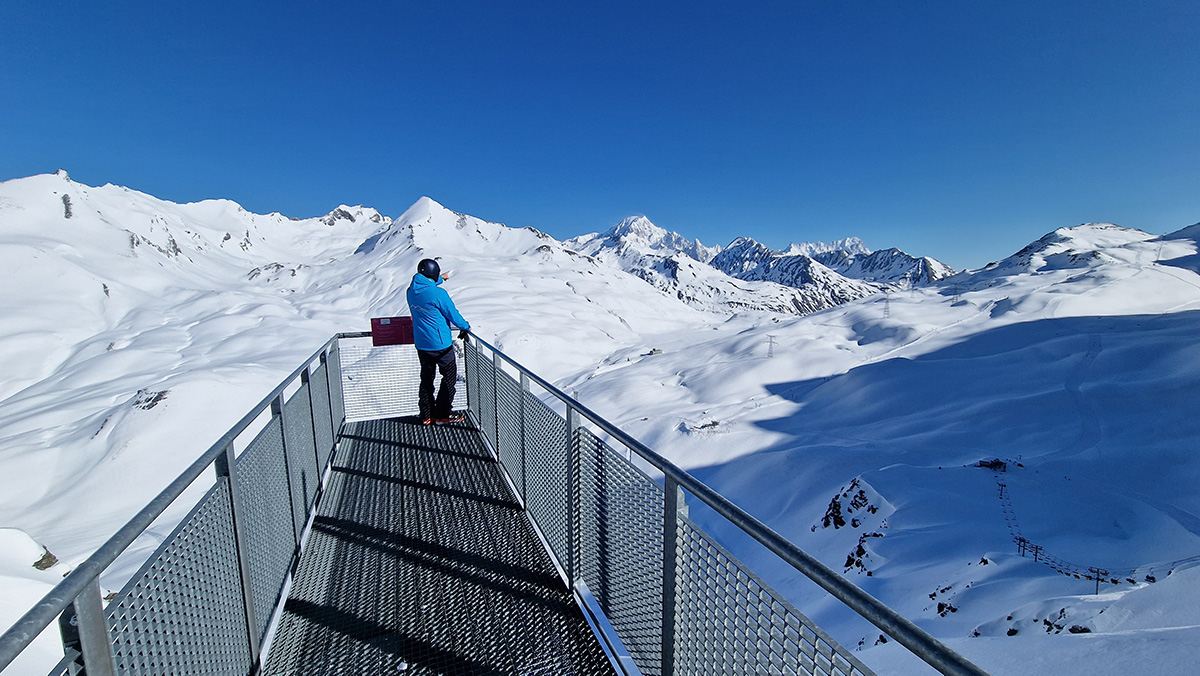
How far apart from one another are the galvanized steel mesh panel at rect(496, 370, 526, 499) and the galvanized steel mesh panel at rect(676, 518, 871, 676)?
100 inches

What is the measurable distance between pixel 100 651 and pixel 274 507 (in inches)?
71.4

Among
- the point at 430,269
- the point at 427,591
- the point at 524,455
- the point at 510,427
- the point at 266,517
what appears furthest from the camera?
the point at 430,269

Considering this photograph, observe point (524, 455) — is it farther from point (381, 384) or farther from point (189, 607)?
point (381, 384)

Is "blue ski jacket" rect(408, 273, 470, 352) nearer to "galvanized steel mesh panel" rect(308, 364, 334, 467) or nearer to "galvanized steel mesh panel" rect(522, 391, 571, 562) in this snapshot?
"galvanized steel mesh panel" rect(308, 364, 334, 467)

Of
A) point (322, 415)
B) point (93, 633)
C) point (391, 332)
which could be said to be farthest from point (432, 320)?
point (93, 633)

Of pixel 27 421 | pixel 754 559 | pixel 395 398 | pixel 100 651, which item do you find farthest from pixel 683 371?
pixel 27 421

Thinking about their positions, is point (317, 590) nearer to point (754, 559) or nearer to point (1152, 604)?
point (1152, 604)

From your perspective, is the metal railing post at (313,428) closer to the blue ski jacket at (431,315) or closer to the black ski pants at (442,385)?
the blue ski jacket at (431,315)

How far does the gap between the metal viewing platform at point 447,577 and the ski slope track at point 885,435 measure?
2738mm

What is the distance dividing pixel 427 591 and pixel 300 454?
1.66 m

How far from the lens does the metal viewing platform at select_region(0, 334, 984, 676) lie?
1.47m

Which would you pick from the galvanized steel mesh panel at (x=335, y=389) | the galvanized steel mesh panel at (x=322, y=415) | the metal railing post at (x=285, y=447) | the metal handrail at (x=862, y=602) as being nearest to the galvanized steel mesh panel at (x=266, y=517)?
the metal railing post at (x=285, y=447)

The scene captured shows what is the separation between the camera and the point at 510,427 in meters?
4.88

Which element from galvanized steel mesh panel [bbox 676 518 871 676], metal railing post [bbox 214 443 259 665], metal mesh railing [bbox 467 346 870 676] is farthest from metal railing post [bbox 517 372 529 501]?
galvanized steel mesh panel [bbox 676 518 871 676]
